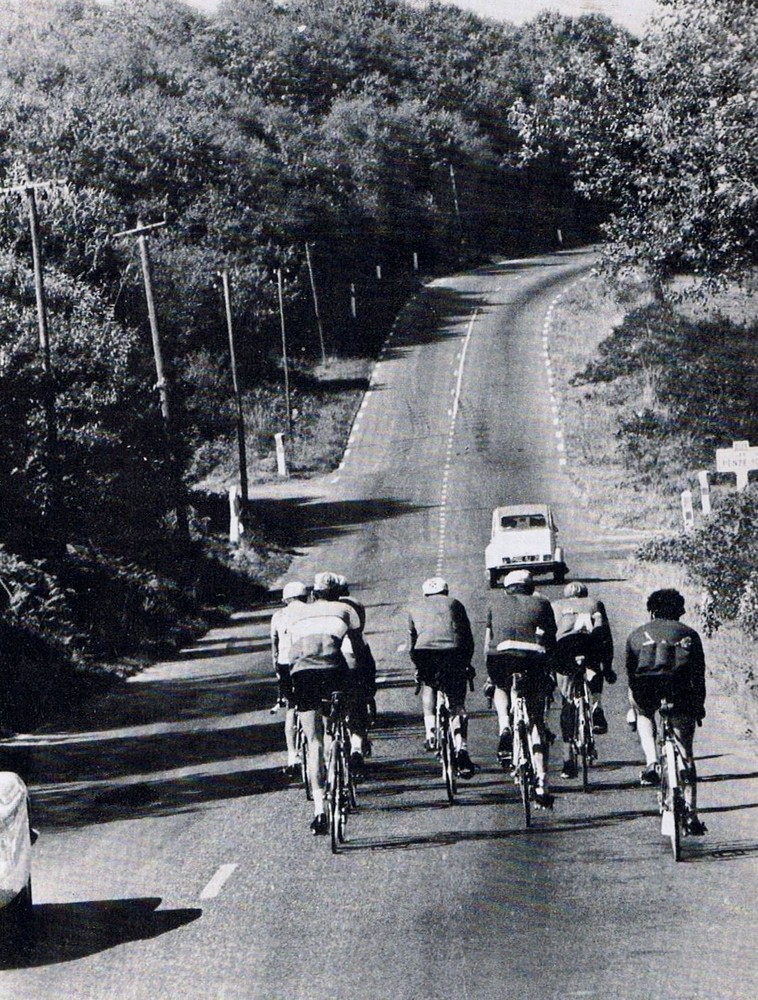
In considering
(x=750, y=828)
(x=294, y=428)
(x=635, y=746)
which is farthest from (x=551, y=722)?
(x=294, y=428)

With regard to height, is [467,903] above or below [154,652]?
above

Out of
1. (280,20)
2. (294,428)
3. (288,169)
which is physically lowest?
(294,428)

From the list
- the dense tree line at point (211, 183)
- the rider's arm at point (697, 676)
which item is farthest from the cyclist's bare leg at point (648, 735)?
the dense tree line at point (211, 183)

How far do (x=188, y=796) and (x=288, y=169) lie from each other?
8707 centimetres

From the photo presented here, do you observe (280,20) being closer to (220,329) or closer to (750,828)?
(220,329)

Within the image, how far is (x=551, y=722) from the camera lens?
1956 cm

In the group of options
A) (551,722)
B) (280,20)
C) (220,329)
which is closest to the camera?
(551,722)

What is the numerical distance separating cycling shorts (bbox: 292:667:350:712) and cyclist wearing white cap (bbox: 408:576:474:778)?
1.48 m

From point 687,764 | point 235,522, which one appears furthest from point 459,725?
point 235,522

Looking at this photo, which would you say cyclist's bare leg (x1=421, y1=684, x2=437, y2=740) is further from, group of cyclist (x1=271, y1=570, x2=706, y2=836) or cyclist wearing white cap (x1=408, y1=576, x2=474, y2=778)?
cyclist wearing white cap (x1=408, y1=576, x2=474, y2=778)

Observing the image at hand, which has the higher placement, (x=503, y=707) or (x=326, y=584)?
(x=326, y=584)

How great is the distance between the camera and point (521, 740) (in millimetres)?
13516

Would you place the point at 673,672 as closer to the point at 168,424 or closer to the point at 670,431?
the point at 168,424

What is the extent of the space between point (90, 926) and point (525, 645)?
449cm
